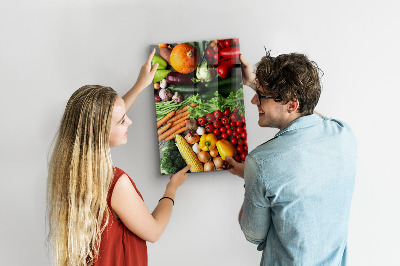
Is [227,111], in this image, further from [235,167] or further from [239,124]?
[235,167]

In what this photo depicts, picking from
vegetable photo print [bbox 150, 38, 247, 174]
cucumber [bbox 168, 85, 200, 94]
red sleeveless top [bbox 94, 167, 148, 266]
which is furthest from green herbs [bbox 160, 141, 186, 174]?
red sleeveless top [bbox 94, 167, 148, 266]

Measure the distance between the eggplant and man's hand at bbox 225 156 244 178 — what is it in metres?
0.35

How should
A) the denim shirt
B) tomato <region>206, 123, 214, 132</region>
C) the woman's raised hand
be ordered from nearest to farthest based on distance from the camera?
1. the denim shirt
2. the woman's raised hand
3. tomato <region>206, 123, 214, 132</region>

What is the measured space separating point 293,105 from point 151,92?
25.1 inches

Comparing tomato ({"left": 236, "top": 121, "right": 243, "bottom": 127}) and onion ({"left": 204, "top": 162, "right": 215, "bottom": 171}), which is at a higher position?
tomato ({"left": 236, "top": 121, "right": 243, "bottom": 127})

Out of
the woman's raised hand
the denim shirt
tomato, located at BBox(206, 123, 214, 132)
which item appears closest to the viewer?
the denim shirt

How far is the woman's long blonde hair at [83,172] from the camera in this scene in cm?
117

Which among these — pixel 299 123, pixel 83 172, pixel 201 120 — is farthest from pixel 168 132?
pixel 299 123

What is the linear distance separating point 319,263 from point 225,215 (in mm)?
539

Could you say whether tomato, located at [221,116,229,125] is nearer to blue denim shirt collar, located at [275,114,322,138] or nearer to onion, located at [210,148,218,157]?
onion, located at [210,148,218,157]

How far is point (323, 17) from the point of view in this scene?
5.39 ft

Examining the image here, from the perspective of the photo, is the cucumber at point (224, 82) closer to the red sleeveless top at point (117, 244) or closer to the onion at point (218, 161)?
the onion at point (218, 161)

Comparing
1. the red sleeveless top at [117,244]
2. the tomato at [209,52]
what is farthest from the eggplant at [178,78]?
the red sleeveless top at [117,244]

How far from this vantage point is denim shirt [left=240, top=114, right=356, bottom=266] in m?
1.14
